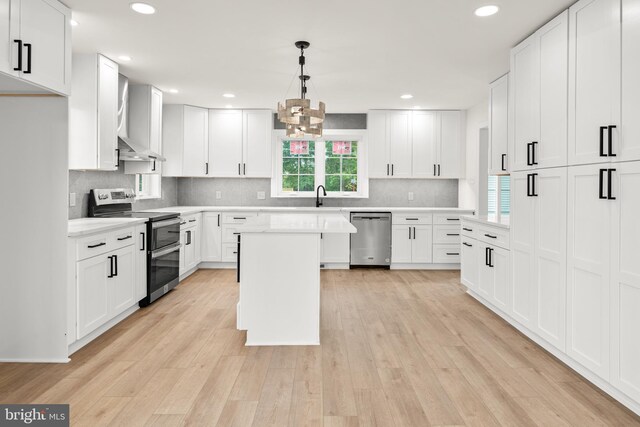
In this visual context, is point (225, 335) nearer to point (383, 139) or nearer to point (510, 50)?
point (510, 50)

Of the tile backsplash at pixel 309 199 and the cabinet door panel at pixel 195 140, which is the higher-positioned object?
the cabinet door panel at pixel 195 140

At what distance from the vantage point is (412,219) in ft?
20.3

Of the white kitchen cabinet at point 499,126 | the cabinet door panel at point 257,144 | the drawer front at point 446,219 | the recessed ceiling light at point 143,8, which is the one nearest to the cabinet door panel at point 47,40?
the recessed ceiling light at point 143,8

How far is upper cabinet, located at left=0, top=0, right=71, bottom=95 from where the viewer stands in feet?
7.70

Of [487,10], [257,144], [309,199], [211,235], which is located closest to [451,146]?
[309,199]

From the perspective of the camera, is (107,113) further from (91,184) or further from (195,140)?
(195,140)

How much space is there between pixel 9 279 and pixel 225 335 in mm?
1544

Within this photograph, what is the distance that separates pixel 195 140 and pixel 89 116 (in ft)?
8.35

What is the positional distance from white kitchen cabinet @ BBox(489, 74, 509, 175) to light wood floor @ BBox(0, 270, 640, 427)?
5.00 ft

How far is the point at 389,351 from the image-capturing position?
304 centimetres

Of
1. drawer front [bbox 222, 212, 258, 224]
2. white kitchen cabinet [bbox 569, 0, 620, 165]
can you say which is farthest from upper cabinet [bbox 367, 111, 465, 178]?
white kitchen cabinet [bbox 569, 0, 620, 165]

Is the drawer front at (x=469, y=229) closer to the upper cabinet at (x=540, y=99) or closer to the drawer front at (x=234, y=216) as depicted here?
the upper cabinet at (x=540, y=99)

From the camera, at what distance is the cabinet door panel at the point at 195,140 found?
242 inches

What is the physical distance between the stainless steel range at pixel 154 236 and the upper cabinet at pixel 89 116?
0.53 metres
